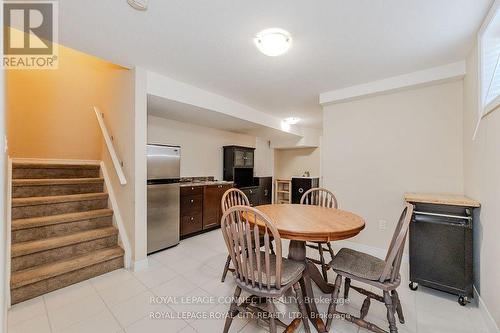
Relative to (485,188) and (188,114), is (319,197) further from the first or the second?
(188,114)

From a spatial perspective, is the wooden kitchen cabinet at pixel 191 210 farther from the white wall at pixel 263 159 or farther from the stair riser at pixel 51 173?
the white wall at pixel 263 159

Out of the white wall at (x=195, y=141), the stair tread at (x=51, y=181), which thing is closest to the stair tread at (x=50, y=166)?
the stair tread at (x=51, y=181)

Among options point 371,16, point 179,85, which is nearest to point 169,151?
point 179,85

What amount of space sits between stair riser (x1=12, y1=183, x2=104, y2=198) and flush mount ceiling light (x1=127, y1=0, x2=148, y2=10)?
254 cm

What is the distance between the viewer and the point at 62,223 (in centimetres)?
258

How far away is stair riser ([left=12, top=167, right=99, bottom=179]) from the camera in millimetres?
2928

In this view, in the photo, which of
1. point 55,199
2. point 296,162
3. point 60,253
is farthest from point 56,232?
point 296,162

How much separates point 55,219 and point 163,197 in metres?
1.18

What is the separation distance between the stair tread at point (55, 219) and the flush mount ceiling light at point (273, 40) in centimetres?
279

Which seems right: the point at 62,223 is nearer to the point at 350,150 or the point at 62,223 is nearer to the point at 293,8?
the point at 293,8

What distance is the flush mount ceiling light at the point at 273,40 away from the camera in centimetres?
193

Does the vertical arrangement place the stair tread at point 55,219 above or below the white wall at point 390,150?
below

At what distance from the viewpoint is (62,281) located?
2219 mm

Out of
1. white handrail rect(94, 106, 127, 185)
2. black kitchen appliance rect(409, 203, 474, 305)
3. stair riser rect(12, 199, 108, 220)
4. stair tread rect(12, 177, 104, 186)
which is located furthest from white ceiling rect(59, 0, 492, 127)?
stair riser rect(12, 199, 108, 220)
